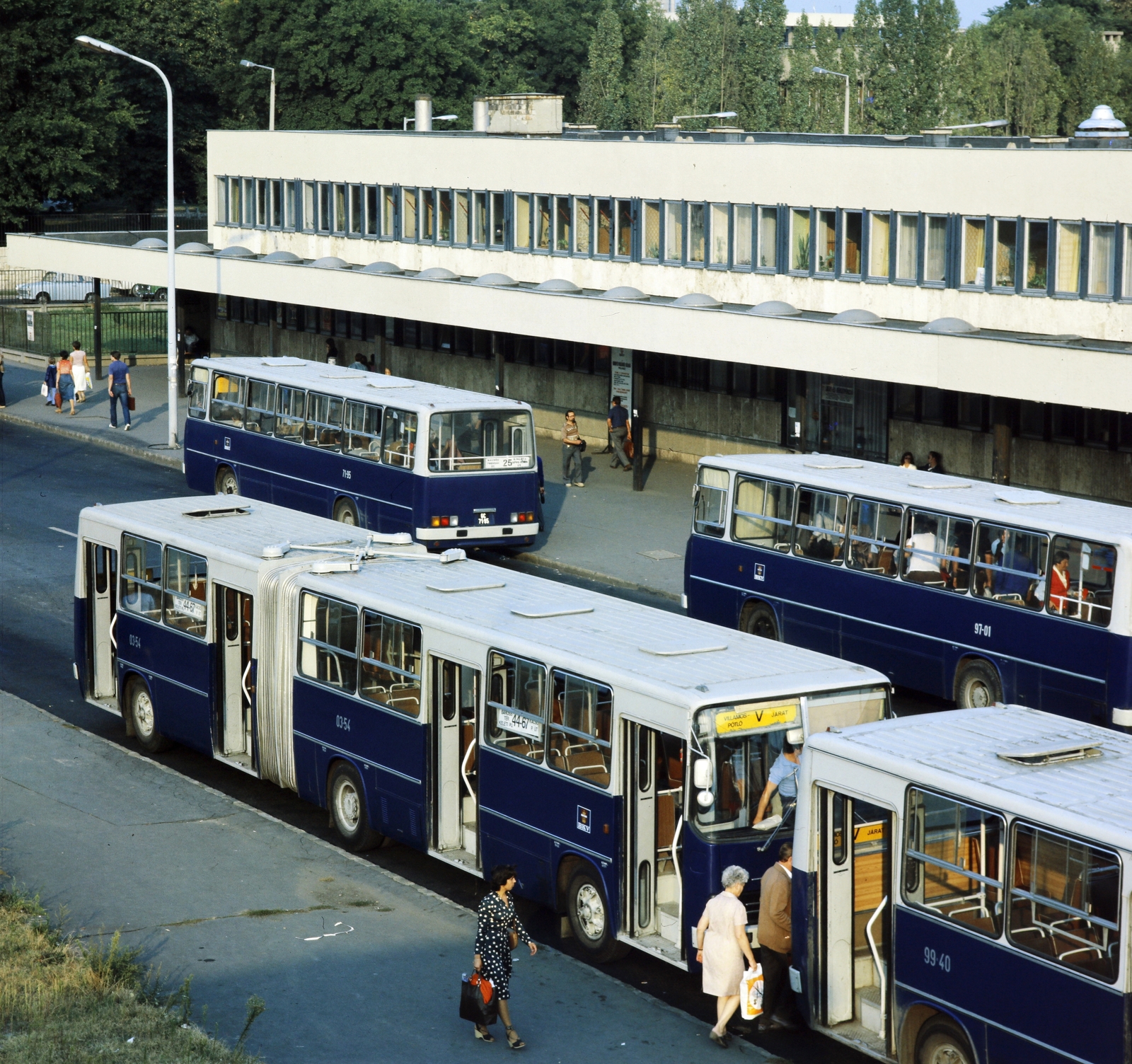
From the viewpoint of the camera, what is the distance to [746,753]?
12.4 m

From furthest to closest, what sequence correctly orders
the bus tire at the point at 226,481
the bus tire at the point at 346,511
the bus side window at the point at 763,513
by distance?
the bus tire at the point at 226,481 → the bus tire at the point at 346,511 → the bus side window at the point at 763,513

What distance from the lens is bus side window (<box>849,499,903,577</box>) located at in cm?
2064

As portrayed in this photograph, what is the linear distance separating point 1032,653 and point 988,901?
8877 mm

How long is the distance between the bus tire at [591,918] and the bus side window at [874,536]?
327 inches

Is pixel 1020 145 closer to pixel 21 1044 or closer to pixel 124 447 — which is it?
pixel 124 447

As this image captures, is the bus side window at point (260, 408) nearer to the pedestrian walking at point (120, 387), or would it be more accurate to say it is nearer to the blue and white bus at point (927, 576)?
the blue and white bus at point (927, 576)

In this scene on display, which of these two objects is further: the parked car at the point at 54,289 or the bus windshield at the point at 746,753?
the parked car at the point at 54,289

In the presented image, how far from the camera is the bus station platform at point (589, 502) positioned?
28844 millimetres

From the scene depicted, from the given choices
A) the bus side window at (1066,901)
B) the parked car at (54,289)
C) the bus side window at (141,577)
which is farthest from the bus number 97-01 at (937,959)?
the parked car at (54,289)

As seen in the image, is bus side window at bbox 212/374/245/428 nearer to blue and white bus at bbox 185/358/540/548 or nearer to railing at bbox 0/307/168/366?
blue and white bus at bbox 185/358/540/548

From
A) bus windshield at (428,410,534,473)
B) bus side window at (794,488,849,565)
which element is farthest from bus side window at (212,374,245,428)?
bus side window at (794,488,849,565)

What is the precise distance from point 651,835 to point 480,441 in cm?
1562

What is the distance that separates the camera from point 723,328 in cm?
3369

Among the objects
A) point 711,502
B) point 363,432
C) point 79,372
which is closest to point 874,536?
point 711,502
